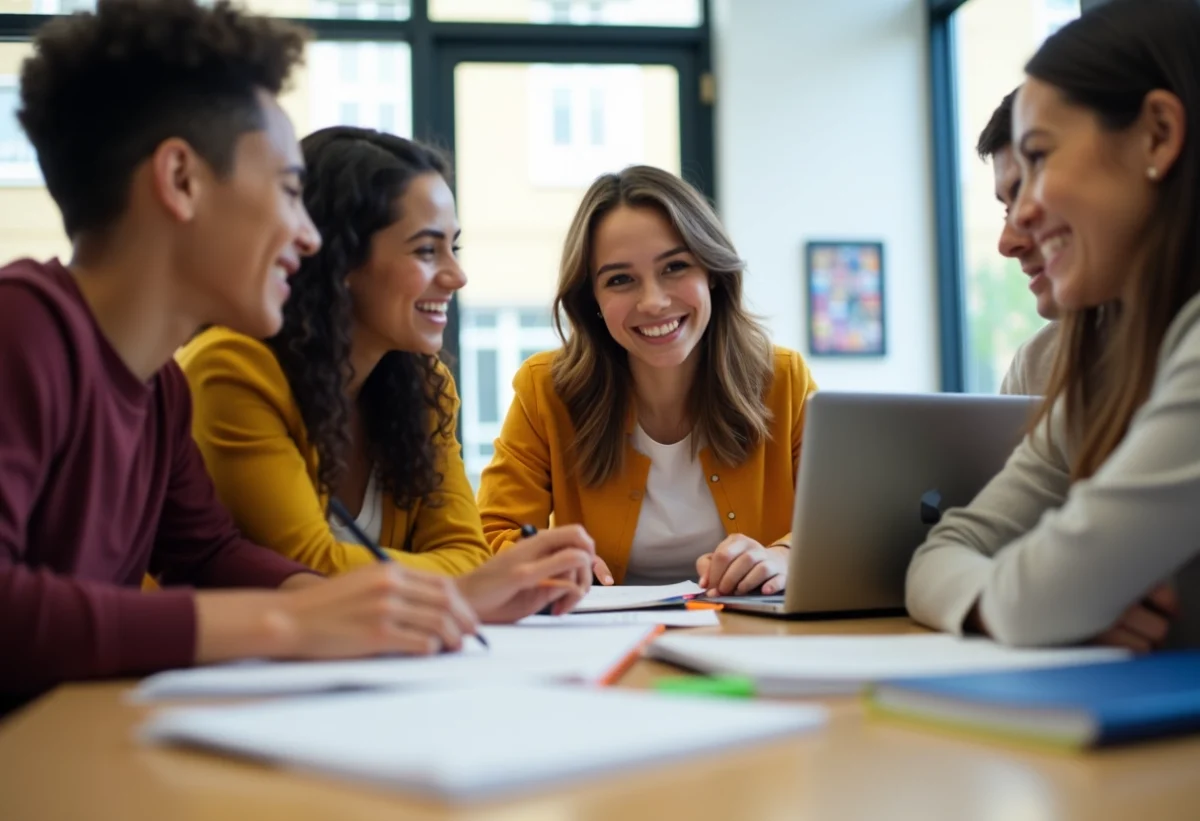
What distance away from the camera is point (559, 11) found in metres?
4.31

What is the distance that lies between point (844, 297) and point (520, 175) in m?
1.30

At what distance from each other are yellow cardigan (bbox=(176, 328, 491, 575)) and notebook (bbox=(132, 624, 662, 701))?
52cm

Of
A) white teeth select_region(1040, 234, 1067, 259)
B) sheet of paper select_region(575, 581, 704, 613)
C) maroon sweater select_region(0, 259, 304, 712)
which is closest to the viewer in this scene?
maroon sweater select_region(0, 259, 304, 712)

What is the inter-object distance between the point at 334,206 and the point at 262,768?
4.04 feet

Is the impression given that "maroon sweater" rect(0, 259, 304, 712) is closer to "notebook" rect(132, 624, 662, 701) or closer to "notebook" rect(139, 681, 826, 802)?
"notebook" rect(132, 624, 662, 701)

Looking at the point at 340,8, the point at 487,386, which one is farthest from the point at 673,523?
the point at 340,8

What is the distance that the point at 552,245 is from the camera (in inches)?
174

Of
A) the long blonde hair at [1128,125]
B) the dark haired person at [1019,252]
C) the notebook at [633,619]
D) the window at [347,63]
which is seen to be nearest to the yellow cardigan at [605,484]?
the dark haired person at [1019,252]

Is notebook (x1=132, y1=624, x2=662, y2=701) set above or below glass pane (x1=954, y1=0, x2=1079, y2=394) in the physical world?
below

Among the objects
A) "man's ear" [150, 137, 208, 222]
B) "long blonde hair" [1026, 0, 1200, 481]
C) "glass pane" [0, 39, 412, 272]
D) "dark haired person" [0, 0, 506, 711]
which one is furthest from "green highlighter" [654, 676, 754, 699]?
"glass pane" [0, 39, 412, 272]

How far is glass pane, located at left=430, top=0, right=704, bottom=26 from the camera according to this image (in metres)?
4.27

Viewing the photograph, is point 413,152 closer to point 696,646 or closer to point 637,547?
point 637,547

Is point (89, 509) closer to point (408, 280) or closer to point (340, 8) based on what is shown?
point (408, 280)

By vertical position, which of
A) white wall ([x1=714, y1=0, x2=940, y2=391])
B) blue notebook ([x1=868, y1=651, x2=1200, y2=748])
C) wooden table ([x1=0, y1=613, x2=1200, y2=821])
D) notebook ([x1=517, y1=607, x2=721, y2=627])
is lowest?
notebook ([x1=517, y1=607, x2=721, y2=627])
